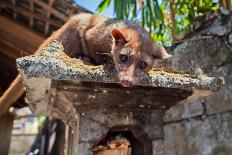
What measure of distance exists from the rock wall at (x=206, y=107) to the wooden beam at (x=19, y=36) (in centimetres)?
254

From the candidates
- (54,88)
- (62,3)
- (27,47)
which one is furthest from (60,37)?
(27,47)

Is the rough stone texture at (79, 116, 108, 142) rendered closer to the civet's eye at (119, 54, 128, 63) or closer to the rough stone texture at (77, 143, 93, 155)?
the rough stone texture at (77, 143, 93, 155)

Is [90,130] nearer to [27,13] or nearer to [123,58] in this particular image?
[123,58]

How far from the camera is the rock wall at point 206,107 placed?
4090mm

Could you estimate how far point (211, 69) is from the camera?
4473 mm

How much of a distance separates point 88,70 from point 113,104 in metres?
0.58

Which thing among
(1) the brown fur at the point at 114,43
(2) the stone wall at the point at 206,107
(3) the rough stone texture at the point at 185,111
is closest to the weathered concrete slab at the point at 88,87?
(1) the brown fur at the point at 114,43

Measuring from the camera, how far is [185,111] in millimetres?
4555

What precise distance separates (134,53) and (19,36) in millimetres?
4118

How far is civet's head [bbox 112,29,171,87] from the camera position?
263 cm

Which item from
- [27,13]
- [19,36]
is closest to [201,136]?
[27,13]

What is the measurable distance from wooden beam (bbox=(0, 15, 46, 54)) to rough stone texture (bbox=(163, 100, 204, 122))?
264 cm

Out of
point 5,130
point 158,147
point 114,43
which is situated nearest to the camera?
point 114,43

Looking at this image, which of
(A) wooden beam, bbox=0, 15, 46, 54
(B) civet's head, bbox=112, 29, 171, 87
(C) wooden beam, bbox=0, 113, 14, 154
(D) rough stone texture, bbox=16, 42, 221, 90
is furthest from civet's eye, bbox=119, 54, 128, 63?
(C) wooden beam, bbox=0, 113, 14, 154
